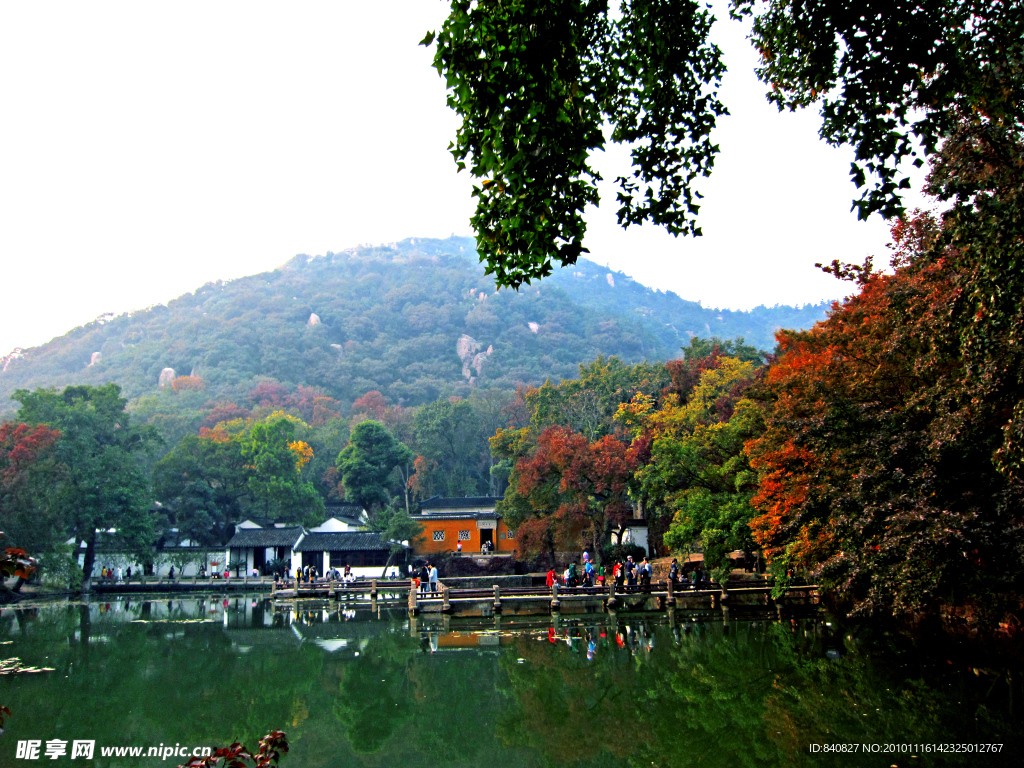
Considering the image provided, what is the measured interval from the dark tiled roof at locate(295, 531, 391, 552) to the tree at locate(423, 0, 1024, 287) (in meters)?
29.5

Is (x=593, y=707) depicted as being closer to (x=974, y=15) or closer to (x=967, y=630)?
(x=967, y=630)

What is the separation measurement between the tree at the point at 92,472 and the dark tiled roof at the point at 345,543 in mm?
6945

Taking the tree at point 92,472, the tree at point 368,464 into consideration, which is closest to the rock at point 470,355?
the tree at point 368,464

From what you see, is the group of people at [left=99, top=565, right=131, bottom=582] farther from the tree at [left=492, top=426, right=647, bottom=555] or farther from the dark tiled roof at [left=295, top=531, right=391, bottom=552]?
the tree at [left=492, top=426, right=647, bottom=555]

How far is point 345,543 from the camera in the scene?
109 feet

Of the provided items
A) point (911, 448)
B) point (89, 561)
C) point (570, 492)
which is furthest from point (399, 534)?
point (911, 448)

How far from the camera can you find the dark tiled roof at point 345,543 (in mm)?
32844

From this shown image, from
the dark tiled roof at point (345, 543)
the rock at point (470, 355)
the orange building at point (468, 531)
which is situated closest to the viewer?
the dark tiled roof at point (345, 543)

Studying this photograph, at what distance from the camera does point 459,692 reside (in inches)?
390

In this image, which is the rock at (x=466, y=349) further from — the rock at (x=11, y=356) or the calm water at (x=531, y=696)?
the calm water at (x=531, y=696)

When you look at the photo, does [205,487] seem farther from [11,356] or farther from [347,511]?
[11,356]

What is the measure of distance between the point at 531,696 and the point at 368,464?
32.5m

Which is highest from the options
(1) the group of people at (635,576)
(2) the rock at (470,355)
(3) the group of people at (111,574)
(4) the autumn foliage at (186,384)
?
(2) the rock at (470,355)

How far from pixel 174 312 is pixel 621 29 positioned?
390ft
